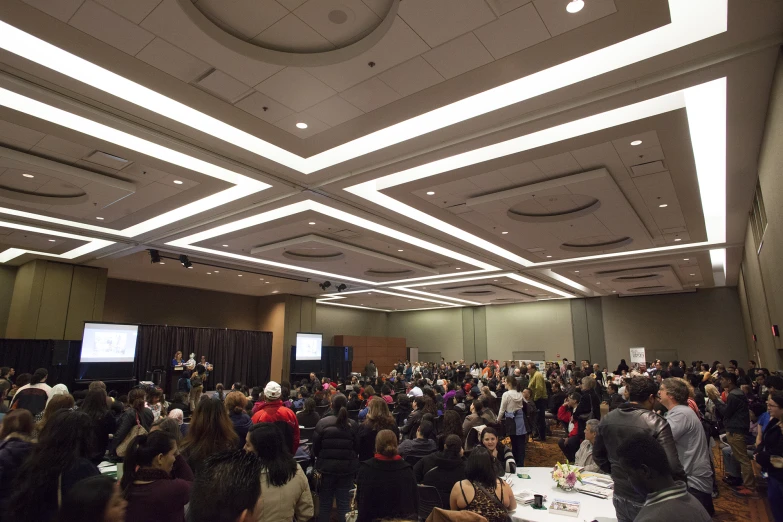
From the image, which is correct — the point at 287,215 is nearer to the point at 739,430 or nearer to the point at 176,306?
the point at 739,430

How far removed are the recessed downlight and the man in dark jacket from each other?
8.86 feet

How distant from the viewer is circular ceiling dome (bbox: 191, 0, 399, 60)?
3273 millimetres

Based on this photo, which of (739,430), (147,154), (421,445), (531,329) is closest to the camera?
(421,445)

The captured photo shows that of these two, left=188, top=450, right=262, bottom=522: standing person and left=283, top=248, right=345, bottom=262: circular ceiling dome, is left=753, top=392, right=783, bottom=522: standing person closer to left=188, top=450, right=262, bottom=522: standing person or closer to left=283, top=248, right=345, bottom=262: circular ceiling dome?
left=188, top=450, right=262, bottom=522: standing person

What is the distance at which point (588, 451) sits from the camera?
14.1 ft

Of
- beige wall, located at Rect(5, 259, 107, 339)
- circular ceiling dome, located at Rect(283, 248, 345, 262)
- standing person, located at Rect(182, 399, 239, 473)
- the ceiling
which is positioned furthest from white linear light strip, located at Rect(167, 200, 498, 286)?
standing person, located at Rect(182, 399, 239, 473)

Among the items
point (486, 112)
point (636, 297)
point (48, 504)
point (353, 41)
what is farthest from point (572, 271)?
point (48, 504)

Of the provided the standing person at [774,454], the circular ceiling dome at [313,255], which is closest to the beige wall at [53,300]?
the circular ceiling dome at [313,255]

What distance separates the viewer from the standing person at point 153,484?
1953mm

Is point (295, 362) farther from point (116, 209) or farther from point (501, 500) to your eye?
point (501, 500)

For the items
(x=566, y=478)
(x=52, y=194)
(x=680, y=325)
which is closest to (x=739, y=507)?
(x=566, y=478)

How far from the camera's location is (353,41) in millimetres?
3688

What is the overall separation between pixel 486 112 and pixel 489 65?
0.70m

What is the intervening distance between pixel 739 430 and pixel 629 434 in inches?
189
